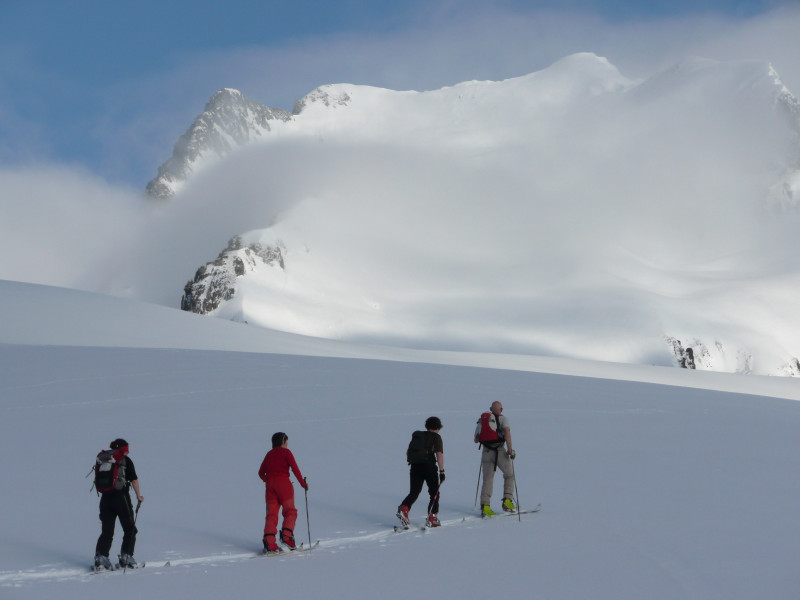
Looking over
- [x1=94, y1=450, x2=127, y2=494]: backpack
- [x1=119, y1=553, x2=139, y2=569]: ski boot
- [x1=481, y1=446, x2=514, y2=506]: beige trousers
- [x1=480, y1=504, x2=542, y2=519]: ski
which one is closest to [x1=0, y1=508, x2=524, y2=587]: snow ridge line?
[x1=119, y1=553, x2=139, y2=569]: ski boot

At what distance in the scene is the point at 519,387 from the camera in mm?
27641

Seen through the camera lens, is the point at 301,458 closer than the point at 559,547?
No

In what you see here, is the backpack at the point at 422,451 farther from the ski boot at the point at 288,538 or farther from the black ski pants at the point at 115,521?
the black ski pants at the point at 115,521

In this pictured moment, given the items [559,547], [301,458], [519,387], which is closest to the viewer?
[559,547]

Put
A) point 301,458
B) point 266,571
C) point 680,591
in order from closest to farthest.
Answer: point 680,591
point 266,571
point 301,458

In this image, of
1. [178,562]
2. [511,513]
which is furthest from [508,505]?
[178,562]

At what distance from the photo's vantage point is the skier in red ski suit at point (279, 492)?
35.3ft

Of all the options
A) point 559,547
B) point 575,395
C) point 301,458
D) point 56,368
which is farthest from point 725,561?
point 56,368

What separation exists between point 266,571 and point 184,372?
17.5m

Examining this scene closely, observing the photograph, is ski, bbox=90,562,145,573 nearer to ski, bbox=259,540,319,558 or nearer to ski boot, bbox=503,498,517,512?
ski, bbox=259,540,319,558

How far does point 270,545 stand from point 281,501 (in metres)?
0.59

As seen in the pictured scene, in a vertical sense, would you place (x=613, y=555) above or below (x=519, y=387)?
below

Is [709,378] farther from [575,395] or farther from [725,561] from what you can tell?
[725,561]

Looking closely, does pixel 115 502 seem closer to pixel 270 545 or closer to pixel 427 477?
pixel 270 545
